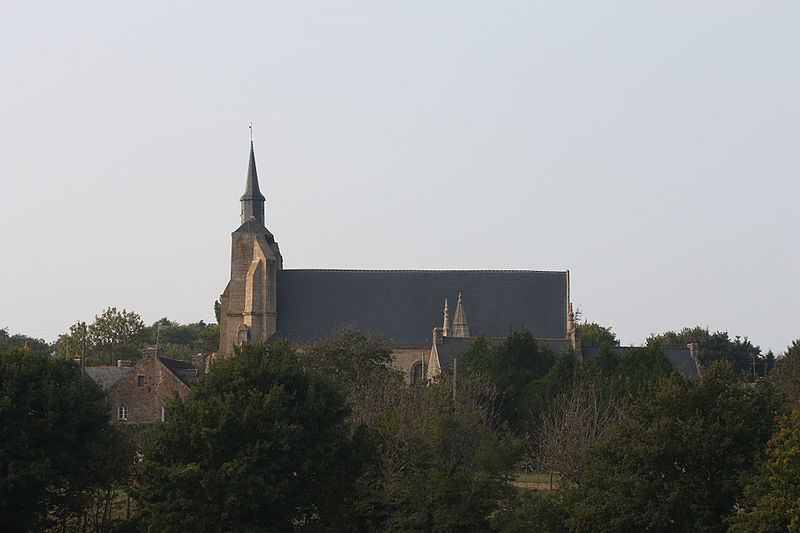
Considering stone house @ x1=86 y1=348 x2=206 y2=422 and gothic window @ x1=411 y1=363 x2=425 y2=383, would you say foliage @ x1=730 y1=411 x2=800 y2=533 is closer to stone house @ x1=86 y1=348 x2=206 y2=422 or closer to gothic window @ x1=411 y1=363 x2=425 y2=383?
stone house @ x1=86 y1=348 x2=206 y2=422

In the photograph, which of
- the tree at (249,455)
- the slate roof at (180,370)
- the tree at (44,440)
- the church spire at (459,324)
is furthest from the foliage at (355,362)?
the tree at (44,440)

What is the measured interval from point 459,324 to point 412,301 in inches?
145

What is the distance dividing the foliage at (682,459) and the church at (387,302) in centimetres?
A: 3128

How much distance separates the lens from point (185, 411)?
24.8m

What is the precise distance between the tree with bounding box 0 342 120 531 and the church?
28.3m

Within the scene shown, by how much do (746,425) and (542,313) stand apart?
34.4 m

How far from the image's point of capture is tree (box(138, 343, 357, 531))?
76.6 feet

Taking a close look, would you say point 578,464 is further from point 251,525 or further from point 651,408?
point 251,525

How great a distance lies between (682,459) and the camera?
22000 mm

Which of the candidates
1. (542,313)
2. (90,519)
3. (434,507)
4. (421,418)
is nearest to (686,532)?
(434,507)

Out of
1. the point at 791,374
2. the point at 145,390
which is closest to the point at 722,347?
the point at 791,374

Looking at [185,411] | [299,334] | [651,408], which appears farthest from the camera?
[299,334]

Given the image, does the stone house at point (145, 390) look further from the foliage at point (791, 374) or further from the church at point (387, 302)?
the foliage at point (791, 374)

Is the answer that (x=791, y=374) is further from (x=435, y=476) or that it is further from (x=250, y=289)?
(x=435, y=476)
